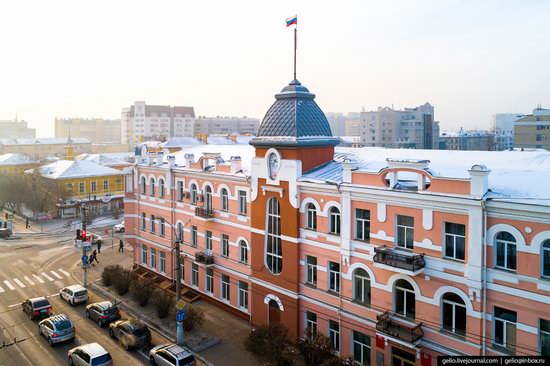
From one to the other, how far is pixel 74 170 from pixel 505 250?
69.1m

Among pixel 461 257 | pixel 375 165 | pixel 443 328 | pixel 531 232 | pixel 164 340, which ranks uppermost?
pixel 375 165

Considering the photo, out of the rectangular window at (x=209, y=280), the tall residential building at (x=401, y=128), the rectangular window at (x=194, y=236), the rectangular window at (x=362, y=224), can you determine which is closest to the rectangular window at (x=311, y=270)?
the rectangular window at (x=362, y=224)

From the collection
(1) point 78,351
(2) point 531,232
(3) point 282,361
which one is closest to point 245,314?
(3) point 282,361

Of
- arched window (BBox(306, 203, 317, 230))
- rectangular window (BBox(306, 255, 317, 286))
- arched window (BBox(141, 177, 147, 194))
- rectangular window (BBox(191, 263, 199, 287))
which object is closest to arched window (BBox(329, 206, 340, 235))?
arched window (BBox(306, 203, 317, 230))

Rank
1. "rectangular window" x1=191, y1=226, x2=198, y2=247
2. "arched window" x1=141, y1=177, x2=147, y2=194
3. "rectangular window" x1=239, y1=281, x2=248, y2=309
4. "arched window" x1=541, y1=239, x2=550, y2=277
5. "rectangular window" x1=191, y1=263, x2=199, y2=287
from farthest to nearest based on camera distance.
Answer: "arched window" x1=141, y1=177, x2=147, y2=194, "rectangular window" x1=191, y1=263, x2=199, y2=287, "rectangular window" x1=191, y1=226, x2=198, y2=247, "rectangular window" x1=239, y1=281, x2=248, y2=309, "arched window" x1=541, y1=239, x2=550, y2=277

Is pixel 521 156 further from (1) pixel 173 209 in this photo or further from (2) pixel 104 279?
(2) pixel 104 279

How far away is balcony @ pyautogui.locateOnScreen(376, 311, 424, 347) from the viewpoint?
19.9 meters

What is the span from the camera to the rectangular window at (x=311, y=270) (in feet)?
82.8

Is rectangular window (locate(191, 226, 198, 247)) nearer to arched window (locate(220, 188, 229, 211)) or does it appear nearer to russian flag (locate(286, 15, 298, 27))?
arched window (locate(220, 188, 229, 211))

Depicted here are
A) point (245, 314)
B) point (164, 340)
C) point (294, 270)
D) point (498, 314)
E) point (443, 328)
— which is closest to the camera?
point (498, 314)

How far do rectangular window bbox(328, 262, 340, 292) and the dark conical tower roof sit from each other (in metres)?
7.02

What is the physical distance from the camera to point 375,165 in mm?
24375

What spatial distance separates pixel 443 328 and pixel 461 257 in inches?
135

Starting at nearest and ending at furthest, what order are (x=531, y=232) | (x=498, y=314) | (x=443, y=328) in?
(x=531, y=232), (x=498, y=314), (x=443, y=328)
